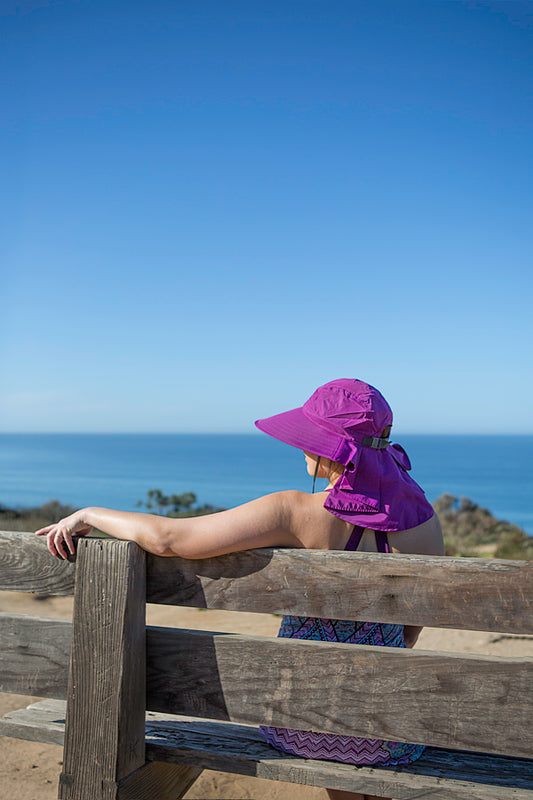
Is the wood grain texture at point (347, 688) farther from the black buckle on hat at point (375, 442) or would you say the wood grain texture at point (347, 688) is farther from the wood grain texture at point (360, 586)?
the black buckle on hat at point (375, 442)

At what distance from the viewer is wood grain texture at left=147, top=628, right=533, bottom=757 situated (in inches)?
67.6

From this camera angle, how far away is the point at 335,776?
191cm

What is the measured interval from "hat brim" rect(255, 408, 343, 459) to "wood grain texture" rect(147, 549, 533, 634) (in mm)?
395

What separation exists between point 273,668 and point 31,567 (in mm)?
778

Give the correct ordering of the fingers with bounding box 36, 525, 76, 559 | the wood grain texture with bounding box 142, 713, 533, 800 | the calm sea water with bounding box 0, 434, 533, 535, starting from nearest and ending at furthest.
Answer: the wood grain texture with bounding box 142, 713, 533, 800 < the fingers with bounding box 36, 525, 76, 559 < the calm sea water with bounding box 0, 434, 533, 535

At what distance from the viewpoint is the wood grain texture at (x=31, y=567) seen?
199 centimetres

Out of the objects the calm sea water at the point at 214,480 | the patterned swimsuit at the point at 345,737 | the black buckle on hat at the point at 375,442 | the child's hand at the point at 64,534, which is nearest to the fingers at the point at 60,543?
the child's hand at the point at 64,534

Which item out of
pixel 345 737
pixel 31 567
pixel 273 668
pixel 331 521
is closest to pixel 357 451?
pixel 331 521

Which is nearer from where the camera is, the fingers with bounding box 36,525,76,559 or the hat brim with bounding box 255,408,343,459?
the fingers with bounding box 36,525,76,559

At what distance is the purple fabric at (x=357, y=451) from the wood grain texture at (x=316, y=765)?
2.29 ft

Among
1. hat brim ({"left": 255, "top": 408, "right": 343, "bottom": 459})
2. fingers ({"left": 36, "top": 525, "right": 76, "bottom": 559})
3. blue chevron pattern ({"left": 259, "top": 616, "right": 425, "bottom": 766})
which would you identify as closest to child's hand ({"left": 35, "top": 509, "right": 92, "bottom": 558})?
fingers ({"left": 36, "top": 525, "right": 76, "bottom": 559})

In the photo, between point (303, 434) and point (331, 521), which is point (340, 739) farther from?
point (303, 434)

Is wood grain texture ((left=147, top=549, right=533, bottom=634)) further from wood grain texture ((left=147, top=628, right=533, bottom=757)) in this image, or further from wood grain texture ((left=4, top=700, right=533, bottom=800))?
wood grain texture ((left=4, top=700, right=533, bottom=800))

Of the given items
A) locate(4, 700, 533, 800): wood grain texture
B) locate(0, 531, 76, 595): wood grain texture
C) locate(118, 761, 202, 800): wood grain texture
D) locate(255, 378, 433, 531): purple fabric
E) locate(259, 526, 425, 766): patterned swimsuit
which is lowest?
locate(118, 761, 202, 800): wood grain texture
